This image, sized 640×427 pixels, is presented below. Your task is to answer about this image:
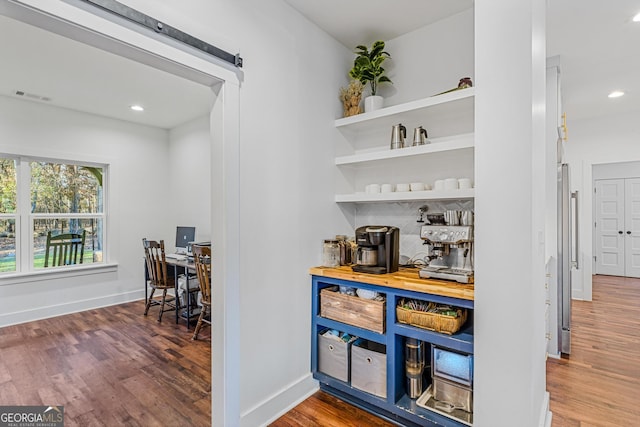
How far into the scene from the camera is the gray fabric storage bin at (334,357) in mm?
2178

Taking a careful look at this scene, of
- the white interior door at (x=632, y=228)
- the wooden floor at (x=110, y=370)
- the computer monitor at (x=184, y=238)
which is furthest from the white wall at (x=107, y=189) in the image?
the white interior door at (x=632, y=228)

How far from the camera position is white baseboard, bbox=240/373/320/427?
192 centimetres

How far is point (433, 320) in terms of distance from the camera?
5.96 ft

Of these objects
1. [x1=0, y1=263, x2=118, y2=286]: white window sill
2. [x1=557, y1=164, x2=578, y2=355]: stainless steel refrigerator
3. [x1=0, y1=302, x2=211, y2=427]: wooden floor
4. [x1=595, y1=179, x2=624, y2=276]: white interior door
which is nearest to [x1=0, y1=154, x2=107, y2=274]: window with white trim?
[x1=0, y1=263, x2=118, y2=286]: white window sill

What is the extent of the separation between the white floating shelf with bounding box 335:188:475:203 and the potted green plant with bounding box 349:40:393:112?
2.32 feet

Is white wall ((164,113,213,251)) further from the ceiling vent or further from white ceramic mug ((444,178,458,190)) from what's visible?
white ceramic mug ((444,178,458,190))

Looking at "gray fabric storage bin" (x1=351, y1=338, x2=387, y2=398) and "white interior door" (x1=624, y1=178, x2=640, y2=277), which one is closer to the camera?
"gray fabric storage bin" (x1=351, y1=338, x2=387, y2=398)

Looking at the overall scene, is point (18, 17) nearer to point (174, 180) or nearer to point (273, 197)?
point (273, 197)

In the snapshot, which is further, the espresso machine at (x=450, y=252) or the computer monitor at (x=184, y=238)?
the computer monitor at (x=184, y=238)

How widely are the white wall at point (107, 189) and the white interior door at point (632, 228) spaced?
8.59 metres

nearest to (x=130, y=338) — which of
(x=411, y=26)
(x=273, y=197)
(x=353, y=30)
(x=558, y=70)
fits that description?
(x=273, y=197)

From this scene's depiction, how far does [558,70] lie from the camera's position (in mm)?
3037

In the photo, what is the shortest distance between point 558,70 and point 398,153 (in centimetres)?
211

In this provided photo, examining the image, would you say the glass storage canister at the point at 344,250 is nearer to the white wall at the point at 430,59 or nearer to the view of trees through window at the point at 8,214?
the white wall at the point at 430,59
